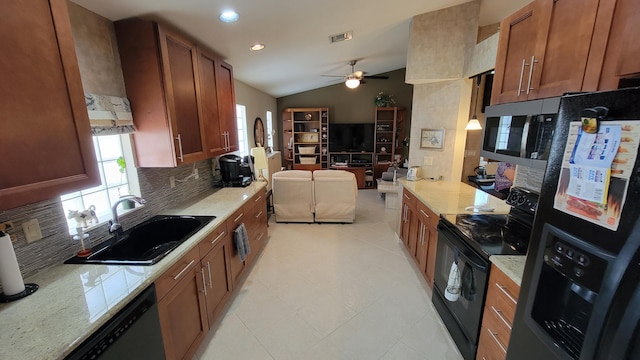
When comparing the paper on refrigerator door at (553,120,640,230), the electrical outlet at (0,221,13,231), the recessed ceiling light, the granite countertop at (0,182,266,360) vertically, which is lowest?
the granite countertop at (0,182,266,360)

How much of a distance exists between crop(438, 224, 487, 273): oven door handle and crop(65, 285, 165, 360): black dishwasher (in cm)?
184

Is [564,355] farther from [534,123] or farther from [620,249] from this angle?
[534,123]

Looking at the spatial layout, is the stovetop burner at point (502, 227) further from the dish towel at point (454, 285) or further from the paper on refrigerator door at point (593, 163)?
the paper on refrigerator door at point (593, 163)

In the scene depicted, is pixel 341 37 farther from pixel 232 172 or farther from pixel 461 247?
pixel 461 247

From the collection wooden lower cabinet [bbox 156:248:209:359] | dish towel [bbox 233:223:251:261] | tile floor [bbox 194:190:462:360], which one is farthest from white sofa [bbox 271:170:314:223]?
wooden lower cabinet [bbox 156:248:209:359]

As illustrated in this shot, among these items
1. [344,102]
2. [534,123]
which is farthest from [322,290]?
[344,102]

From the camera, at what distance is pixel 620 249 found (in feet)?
2.35

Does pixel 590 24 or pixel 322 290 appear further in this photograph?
pixel 322 290

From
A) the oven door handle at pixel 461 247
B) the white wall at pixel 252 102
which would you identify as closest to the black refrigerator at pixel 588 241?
the oven door handle at pixel 461 247

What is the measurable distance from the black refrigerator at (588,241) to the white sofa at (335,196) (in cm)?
296

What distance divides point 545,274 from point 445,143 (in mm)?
2447

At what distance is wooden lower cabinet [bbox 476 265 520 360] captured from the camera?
1.29 metres

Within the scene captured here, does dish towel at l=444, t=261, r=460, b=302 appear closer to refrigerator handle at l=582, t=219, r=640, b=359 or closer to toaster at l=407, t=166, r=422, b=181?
refrigerator handle at l=582, t=219, r=640, b=359

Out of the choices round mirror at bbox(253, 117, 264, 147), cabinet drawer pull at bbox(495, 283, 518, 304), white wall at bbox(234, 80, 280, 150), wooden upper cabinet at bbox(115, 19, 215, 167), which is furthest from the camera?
round mirror at bbox(253, 117, 264, 147)
